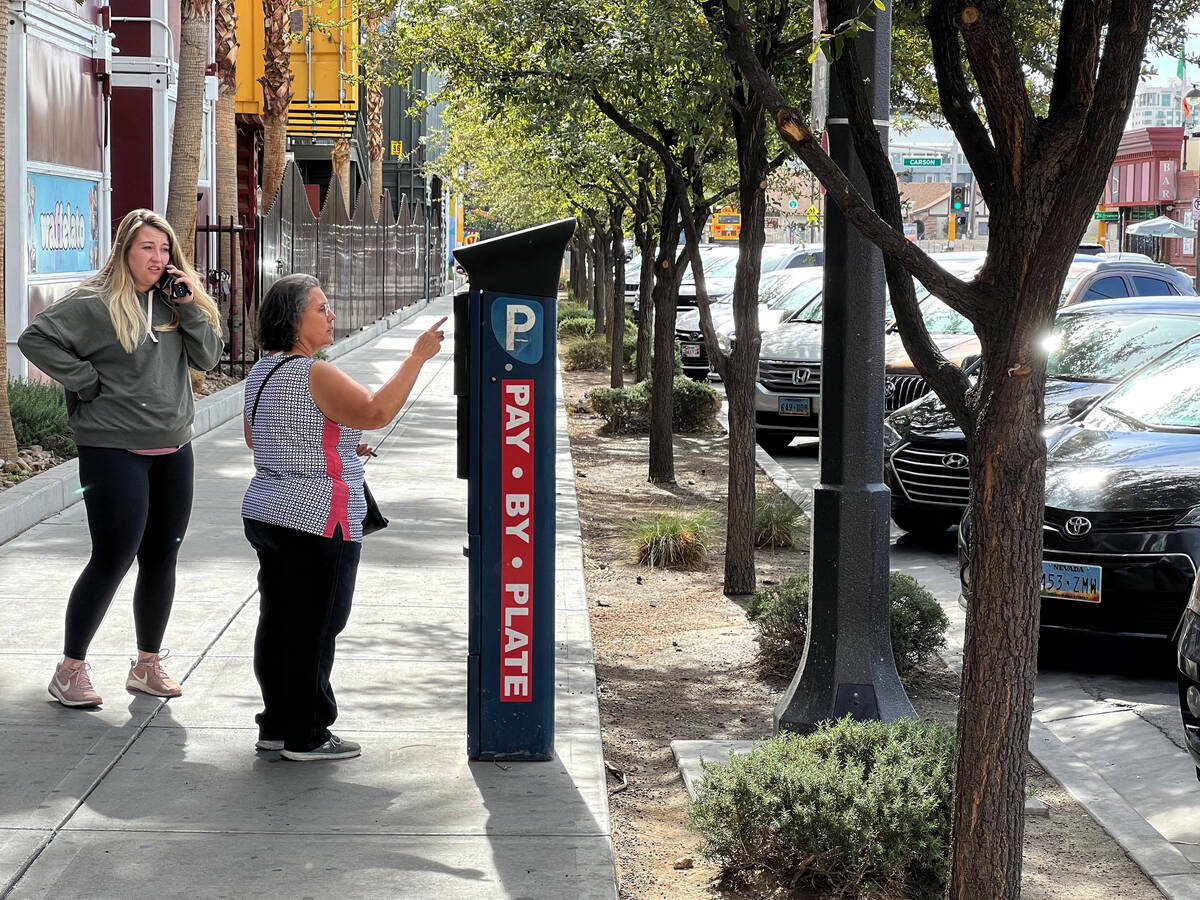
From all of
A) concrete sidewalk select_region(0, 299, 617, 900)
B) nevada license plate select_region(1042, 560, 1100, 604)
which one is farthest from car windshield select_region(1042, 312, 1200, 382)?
concrete sidewalk select_region(0, 299, 617, 900)

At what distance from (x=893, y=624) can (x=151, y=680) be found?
10.1 ft

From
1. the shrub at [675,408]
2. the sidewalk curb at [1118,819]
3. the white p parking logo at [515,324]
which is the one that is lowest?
the sidewalk curb at [1118,819]

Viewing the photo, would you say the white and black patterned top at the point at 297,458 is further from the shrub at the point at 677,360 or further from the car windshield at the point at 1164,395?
the shrub at the point at 677,360

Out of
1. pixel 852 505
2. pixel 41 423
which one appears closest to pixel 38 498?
pixel 41 423

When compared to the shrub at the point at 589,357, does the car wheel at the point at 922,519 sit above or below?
below

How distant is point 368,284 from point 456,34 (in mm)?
21256

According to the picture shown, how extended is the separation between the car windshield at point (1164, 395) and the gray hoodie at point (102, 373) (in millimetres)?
4818

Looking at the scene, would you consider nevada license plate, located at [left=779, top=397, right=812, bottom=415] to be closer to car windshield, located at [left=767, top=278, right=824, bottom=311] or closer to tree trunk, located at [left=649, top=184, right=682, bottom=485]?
tree trunk, located at [left=649, top=184, right=682, bottom=485]

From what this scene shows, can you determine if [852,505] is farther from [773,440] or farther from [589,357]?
[589,357]

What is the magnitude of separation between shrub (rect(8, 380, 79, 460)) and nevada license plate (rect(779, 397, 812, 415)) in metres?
6.47

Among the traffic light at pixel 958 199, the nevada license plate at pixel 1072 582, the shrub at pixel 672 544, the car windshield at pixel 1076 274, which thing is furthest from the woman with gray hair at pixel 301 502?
the traffic light at pixel 958 199

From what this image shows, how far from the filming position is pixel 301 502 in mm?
4996

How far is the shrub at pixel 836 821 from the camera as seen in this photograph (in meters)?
4.26

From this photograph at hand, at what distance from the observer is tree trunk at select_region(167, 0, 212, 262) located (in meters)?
15.6
